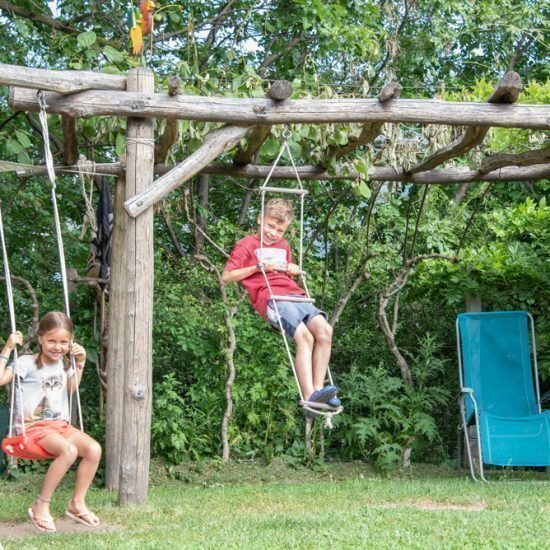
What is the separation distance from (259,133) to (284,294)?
1054 mm

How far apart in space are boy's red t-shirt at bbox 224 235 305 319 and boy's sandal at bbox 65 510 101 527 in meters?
1.43

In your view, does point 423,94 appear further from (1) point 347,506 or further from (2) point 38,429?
(2) point 38,429

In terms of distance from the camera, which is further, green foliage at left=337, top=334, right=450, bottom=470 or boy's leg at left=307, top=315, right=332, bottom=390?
green foliage at left=337, top=334, right=450, bottom=470

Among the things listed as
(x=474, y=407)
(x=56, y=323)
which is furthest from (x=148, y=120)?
(x=474, y=407)

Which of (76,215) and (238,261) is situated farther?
(76,215)

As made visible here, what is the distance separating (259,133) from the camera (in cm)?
614

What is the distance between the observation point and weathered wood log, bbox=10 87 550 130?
5.54 metres

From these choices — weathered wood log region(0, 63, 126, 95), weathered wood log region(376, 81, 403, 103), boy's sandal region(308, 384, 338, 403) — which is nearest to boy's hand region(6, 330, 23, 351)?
weathered wood log region(0, 63, 126, 95)

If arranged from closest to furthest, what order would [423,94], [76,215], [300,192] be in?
[300,192], [76,215], [423,94]

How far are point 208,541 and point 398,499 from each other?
184 cm

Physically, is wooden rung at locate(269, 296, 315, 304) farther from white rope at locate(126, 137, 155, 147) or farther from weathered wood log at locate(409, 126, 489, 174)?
weathered wood log at locate(409, 126, 489, 174)

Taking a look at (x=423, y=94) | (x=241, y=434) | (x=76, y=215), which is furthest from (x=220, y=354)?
(x=423, y=94)

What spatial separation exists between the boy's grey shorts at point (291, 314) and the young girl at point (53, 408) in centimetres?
110

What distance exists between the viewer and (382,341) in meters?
8.53
